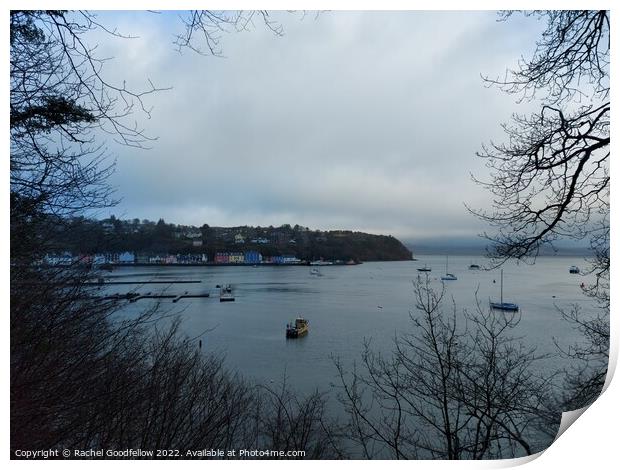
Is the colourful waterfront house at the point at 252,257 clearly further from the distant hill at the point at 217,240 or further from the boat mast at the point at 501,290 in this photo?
the boat mast at the point at 501,290

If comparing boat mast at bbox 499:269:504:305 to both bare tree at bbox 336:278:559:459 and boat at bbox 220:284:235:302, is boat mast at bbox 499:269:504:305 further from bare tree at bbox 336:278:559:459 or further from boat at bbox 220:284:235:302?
boat at bbox 220:284:235:302

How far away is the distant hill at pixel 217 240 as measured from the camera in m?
2.21

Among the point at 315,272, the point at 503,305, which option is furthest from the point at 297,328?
the point at 503,305

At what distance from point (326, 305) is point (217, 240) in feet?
8.93

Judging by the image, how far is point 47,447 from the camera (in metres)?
1.71

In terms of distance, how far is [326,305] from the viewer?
555cm

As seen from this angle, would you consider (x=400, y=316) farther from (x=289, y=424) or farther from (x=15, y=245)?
(x=15, y=245)

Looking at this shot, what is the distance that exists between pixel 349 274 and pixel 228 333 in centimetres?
166

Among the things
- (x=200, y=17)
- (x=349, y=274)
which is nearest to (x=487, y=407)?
(x=200, y=17)

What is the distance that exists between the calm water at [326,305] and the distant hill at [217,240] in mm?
225

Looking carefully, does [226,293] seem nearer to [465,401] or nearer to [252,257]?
[252,257]

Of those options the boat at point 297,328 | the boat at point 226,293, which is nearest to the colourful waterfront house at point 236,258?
the boat at point 226,293

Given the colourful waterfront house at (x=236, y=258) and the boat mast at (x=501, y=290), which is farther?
the colourful waterfront house at (x=236, y=258)

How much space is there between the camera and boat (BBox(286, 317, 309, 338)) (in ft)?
15.1
